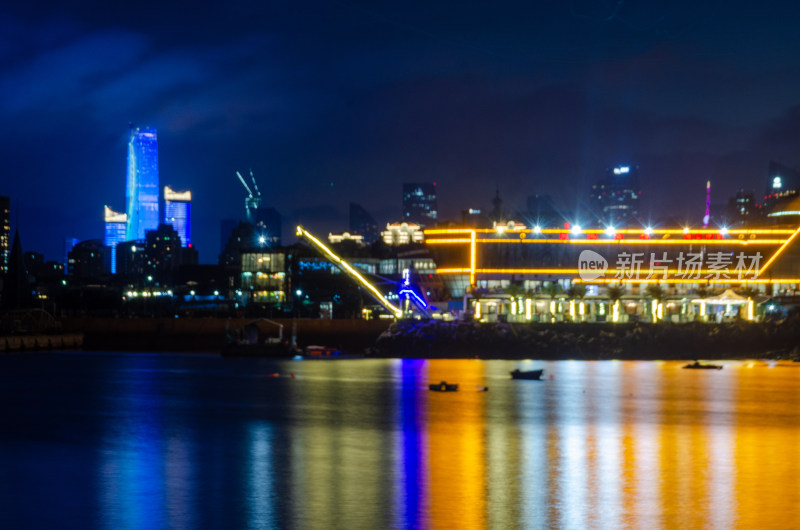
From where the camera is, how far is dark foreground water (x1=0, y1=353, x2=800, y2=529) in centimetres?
2516

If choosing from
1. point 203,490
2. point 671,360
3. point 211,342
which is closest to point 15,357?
point 211,342

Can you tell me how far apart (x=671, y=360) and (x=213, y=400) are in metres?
42.3

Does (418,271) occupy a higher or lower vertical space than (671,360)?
higher

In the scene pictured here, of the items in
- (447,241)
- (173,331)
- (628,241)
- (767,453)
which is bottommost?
(767,453)

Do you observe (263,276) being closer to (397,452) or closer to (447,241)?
(447,241)

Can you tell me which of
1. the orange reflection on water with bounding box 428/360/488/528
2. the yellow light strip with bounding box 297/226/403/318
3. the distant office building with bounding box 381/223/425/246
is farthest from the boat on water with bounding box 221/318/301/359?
the distant office building with bounding box 381/223/425/246

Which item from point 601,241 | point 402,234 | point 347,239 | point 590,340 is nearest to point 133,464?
point 590,340

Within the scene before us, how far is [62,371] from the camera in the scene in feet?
218

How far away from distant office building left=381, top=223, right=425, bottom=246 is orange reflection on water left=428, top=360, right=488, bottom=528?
4119 inches

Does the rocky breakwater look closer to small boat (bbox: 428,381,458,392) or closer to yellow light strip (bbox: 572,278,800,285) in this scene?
yellow light strip (bbox: 572,278,800,285)

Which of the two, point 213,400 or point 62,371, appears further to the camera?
point 62,371

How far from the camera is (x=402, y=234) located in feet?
554

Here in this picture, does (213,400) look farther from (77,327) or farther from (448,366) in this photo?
(77,327)

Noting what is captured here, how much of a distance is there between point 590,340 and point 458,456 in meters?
47.2
